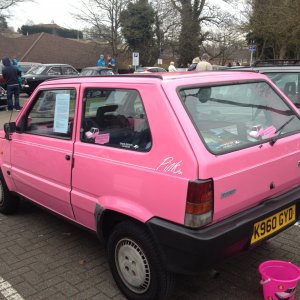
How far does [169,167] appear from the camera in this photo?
7.94 ft

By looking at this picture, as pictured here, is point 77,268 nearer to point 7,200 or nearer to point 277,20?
point 7,200

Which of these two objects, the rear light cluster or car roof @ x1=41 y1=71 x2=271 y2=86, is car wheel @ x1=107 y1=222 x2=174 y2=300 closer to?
the rear light cluster

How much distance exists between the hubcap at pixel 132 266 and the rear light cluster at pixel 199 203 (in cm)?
52

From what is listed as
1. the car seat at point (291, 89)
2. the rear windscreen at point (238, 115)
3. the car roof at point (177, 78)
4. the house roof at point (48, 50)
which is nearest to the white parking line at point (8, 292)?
the car roof at point (177, 78)

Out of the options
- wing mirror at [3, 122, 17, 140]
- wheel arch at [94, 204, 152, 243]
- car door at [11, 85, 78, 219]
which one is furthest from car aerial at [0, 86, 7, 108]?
wheel arch at [94, 204, 152, 243]

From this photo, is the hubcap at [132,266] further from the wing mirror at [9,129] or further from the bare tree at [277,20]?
the bare tree at [277,20]

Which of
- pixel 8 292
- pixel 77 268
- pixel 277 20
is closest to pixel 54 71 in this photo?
pixel 277 20

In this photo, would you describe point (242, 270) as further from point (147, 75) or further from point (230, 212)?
point (147, 75)

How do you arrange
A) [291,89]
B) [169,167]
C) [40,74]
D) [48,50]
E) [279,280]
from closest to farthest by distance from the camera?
[169,167], [279,280], [291,89], [40,74], [48,50]

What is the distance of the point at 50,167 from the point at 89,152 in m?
0.63

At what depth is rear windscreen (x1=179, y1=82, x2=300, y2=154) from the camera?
8.64 feet

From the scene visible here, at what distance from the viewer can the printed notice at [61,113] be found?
339 centimetres

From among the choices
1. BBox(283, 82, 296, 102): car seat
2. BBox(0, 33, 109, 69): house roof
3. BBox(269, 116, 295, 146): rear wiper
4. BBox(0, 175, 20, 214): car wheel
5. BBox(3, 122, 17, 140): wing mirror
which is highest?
BBox(0, 33, 109, 69): house roof

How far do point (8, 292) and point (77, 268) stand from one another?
1.98 ft
